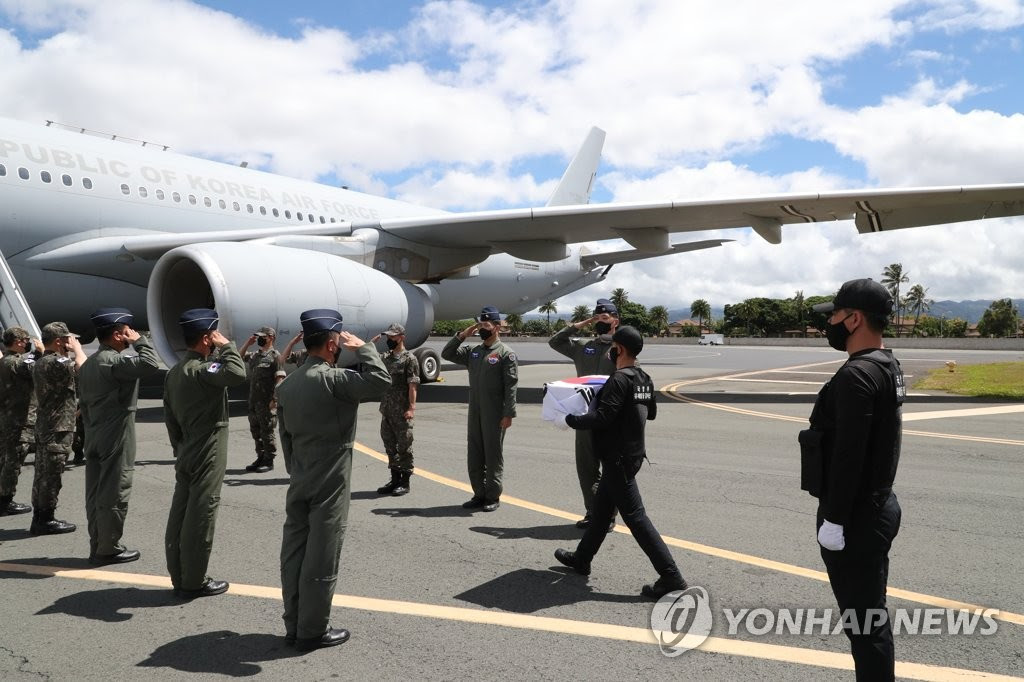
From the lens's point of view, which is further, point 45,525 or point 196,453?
point 45,525

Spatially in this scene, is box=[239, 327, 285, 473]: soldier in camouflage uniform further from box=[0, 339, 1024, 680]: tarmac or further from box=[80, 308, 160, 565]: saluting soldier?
box=[80, 308, 160, 565]: saluting soldier

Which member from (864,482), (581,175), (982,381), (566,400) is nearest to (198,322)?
(566,400)

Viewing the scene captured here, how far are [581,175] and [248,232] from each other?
13.0 meters

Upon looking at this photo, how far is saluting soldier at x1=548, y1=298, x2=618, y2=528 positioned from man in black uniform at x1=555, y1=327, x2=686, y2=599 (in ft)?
2.91

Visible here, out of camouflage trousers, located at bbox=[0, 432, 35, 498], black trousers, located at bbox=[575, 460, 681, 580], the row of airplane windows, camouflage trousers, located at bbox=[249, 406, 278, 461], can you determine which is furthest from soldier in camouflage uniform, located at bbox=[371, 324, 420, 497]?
the row of airplane windows

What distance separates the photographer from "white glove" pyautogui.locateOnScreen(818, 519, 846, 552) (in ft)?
8.20

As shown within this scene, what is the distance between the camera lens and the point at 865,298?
267 centimetres

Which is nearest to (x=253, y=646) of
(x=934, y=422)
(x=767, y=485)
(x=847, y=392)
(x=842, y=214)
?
(x=847, y=392)

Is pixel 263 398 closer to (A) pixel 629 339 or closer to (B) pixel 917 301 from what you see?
(A) pixel 629 339

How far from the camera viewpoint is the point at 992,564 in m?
4.35

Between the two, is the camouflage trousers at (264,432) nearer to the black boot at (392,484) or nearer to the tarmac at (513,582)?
the tarmac at (513,582)

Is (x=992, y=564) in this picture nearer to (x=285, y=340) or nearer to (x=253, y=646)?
(x=253, y=646)

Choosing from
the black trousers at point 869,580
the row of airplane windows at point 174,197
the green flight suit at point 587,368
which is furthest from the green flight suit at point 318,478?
the row of airplane windows at point 174,197

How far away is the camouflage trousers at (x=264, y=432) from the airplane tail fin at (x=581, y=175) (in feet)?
50.5
